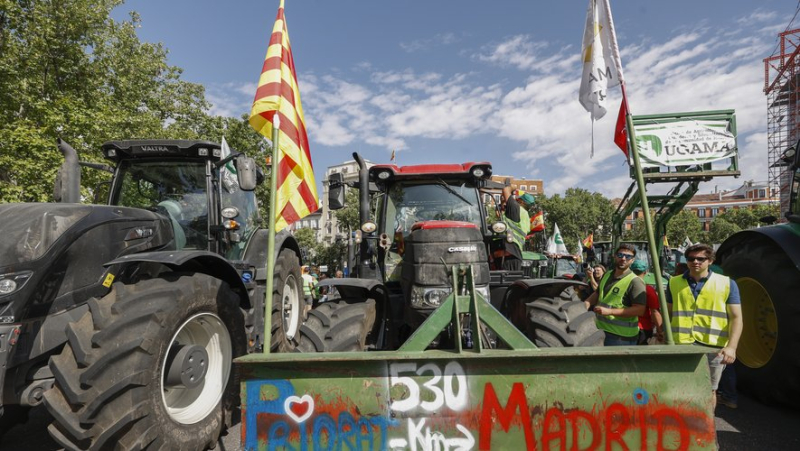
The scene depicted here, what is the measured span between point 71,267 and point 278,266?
2.45m

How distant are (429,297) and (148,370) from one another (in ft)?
6.71

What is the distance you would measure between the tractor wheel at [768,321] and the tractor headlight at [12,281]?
5637mm

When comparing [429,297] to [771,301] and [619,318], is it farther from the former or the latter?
[771,301]

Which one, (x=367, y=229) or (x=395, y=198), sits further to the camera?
(x=395, y=198)

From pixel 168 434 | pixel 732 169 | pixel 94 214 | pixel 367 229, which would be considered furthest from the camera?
pixel 732 169

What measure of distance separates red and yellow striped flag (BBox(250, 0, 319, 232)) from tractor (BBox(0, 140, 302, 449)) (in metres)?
0.79

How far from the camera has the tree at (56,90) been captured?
9.14 m

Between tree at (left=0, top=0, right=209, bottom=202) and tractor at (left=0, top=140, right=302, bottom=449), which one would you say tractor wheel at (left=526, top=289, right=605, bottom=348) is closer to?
tractor at (left=0, top=140, right=302, bottom=449)

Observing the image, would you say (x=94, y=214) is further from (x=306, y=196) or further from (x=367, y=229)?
(x=367, y=229)

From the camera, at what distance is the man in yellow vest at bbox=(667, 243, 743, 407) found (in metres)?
3.37

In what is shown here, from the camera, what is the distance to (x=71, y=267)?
9.40ft

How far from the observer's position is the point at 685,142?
10375 mm

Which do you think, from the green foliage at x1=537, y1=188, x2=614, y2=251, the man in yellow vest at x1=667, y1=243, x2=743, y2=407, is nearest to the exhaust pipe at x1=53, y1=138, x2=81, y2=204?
the man in yellow vest at x1=667, y1=243, x2=743, y2=407

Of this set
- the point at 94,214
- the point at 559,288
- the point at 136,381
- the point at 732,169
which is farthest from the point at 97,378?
the point at 732,169
